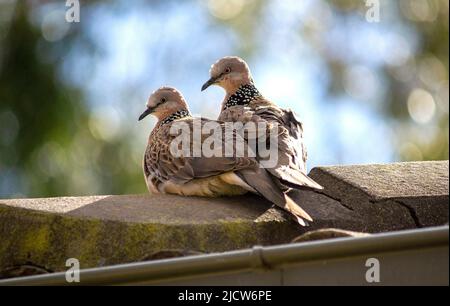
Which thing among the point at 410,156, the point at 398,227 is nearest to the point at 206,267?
the point at 398,227

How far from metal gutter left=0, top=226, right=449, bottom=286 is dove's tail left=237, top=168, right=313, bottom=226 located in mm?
1336

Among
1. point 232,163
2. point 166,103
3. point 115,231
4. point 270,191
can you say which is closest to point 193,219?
point 115,231

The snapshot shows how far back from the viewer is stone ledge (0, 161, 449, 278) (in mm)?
4809

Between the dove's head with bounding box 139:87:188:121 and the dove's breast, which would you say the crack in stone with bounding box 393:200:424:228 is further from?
the dove's head with bounding box 139:87:188:121

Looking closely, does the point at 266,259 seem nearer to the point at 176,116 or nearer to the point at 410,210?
the point at 410,210

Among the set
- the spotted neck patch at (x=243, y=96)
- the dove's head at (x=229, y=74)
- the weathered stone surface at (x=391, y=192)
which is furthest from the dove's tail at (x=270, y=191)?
the dove's head at (x=229, y=74)

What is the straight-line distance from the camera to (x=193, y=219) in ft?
16.4

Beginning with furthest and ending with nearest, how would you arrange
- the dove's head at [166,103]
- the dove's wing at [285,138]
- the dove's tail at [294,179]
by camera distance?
the dove's head at [166,103] → the dove's wing at [285,138] → the dove's tail at [294,179]

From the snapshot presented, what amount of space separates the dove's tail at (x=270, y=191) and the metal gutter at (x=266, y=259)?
1336 millimetres

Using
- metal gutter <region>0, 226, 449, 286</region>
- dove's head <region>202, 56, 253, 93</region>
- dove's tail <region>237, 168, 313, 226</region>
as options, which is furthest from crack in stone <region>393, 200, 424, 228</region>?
dove's head <region>202, 56, 253, 93</region>

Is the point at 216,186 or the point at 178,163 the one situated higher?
the point at 178,163

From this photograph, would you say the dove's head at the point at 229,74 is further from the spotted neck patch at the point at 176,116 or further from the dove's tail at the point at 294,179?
the dove's tail at the point at 294,179

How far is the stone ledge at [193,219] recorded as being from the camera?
15.8ft

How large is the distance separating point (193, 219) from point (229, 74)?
11.0 feet
